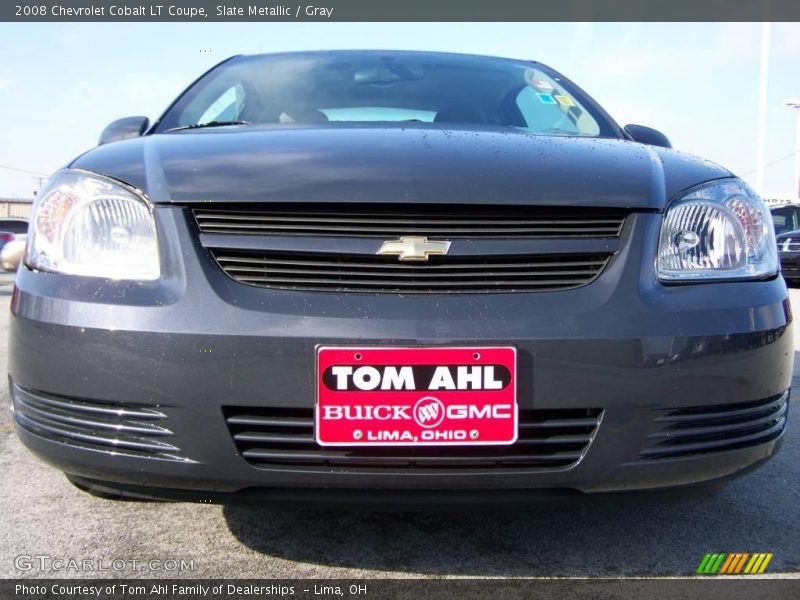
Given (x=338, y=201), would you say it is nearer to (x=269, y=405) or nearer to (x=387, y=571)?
(x=269, y=405)

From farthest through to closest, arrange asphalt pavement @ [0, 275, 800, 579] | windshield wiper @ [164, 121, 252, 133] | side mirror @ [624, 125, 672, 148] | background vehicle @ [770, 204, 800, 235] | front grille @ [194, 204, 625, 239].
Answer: background vehicle @ [770, 204, 800, 235] → side mirror @ [624, 125, 672, 148] → windshield wiper @ [164, 121, 252, 133] → asphalt pavement @ [0, 275, 800, 579] → front grille @ [194, 204, 625, 239]

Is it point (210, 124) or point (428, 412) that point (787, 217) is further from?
point (428, 412)

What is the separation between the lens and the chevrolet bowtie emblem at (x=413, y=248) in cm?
153

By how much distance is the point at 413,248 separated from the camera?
153cm

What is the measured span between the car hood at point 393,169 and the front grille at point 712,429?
1.52ft

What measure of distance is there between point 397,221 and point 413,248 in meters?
0.07

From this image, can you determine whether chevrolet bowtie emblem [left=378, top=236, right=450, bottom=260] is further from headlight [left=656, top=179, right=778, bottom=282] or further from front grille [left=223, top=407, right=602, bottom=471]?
headlight [left=656, top=179, right=778, bottom=282]

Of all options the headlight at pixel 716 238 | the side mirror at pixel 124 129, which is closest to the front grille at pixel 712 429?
the headlight at pixel 716 238

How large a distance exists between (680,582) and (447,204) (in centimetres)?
102

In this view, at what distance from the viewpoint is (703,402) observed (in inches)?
60.2

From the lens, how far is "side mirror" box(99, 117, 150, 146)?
7.61 feet

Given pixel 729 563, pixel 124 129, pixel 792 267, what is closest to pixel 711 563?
pixel 729 563

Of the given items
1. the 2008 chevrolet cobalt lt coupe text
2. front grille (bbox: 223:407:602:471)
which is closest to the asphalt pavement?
front grille (bbox: 223:407:602:471)

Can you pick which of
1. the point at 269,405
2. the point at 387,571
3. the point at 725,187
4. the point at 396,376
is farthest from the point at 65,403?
the point at 725,187
